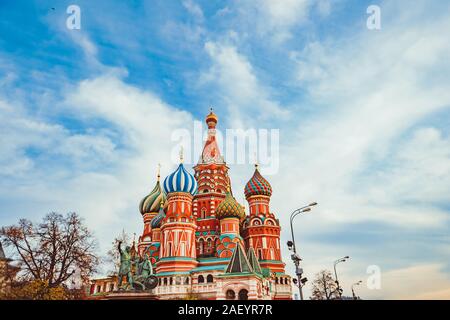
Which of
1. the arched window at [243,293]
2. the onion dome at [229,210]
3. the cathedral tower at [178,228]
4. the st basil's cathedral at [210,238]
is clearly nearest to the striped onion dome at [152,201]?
the st basil's cathedral at [210,238]

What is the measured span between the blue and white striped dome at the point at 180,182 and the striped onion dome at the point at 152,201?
27.4 feet

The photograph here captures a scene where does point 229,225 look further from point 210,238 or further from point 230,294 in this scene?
point 230,294

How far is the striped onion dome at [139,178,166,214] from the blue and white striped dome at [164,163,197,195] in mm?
8343

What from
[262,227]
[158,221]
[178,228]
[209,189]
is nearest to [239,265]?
[178,228]

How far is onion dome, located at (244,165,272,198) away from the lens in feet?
150

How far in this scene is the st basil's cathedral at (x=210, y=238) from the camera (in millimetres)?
31562

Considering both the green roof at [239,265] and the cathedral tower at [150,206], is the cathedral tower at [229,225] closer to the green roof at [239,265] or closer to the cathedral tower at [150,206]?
the green roof at [239,265]

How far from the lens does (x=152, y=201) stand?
50281mm

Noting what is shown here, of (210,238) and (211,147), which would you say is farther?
(211,147)

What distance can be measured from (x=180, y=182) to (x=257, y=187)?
37.1 feet

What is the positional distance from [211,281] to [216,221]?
390 inches
